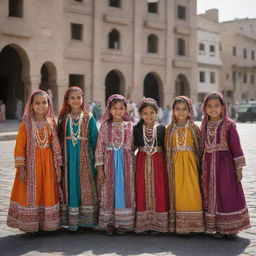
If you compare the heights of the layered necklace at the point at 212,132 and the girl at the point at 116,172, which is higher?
the layered necklace at the point at 212,132

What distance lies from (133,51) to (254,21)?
33.5 metres

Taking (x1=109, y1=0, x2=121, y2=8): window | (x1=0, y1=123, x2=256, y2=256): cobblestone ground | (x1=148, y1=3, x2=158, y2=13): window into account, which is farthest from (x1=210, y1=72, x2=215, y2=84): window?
(x1=0, y1=123, x2=256, y2=256): cobblestone ground

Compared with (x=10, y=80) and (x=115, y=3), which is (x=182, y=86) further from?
(x=10, y=80)

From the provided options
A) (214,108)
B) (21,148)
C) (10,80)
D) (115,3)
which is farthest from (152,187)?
(115,3)

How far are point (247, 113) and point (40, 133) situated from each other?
28.7 metres

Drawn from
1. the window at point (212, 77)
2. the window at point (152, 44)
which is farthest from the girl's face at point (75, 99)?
the window at point (212, 77)

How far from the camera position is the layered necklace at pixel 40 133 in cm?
498

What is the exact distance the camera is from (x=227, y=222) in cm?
471

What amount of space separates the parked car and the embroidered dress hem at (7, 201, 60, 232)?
2870 centimetres

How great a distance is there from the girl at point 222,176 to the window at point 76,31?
23068mm

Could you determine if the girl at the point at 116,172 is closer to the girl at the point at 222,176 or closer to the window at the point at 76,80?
the girl at the point at 222,176

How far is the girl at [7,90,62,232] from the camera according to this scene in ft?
15.9

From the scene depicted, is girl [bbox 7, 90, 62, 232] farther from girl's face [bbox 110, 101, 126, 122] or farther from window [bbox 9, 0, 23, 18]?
window [bbox 9, 0, 23, 18]

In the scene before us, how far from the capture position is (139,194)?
501cm
